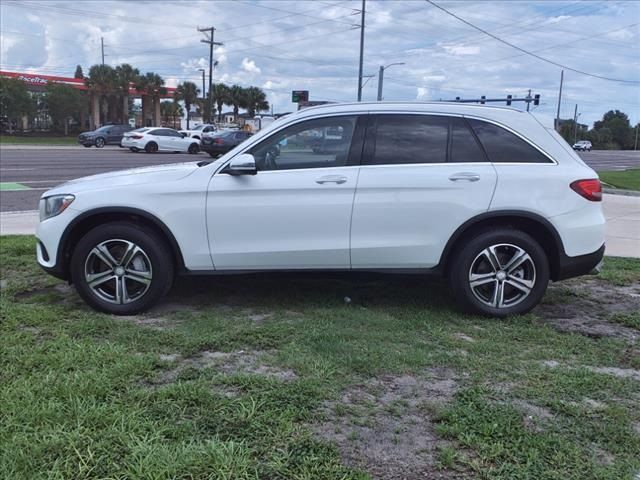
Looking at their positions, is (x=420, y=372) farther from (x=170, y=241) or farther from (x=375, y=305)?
(x=170, y=241)

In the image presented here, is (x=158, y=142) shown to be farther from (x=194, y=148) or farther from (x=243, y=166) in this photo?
(x=243, y=166)

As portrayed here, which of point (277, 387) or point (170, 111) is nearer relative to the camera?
point (277, 387)

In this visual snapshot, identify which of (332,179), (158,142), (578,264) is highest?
(158,142)

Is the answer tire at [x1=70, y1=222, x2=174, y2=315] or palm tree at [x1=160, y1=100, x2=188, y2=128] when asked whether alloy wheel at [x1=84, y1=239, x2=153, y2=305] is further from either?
palm tree at [x1=160, y1=100, x2=188, y2=128]

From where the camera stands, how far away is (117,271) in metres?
4.85


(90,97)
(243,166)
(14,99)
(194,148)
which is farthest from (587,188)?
(90,97)

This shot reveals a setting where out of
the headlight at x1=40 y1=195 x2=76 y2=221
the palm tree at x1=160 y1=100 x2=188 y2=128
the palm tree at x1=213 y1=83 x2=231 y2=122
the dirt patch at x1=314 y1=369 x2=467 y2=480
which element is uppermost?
the palm tree at x1=213 y1=83 x2=231 y2=122

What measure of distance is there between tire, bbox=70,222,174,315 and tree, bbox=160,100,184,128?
86.5m

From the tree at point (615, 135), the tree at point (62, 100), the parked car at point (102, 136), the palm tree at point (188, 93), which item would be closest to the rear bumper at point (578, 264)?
the parked car at point (102, 136)

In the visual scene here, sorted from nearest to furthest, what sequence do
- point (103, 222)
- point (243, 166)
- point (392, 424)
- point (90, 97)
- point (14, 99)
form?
1. point (392, 424)
2. point (243, 166)
3. point (103, 222)
4. point (14, 99)
5. point (90, 97)

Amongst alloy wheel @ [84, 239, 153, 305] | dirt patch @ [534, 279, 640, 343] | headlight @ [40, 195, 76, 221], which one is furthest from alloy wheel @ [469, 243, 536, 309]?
headlight @ [40, 195, 76, 221]

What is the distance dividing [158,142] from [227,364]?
2929cm

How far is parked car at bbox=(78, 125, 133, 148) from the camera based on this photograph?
3669cm

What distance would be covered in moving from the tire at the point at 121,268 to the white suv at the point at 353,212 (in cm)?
1
